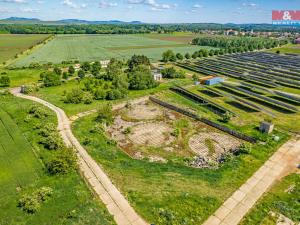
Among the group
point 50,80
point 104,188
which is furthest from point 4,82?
point 104,188

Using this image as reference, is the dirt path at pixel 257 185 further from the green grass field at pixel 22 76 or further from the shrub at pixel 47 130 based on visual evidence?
the green grass field at pixel 22 76

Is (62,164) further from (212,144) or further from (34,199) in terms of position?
(212,144)

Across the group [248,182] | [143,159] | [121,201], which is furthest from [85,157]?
[248,182]

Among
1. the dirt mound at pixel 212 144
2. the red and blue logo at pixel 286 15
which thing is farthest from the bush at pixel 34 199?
the red and blue logo at pixel 286 15

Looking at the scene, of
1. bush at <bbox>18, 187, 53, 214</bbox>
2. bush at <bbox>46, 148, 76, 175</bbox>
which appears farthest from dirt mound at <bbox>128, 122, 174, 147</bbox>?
bush at <bbox>18, 187, 53, 214</bbox>

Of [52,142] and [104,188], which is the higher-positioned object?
[52,142]
